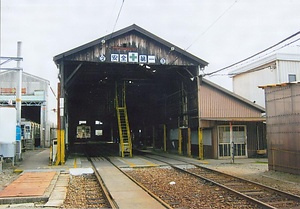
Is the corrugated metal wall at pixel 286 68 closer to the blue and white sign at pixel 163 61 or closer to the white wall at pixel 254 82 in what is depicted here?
the white wall at pixel 254 82

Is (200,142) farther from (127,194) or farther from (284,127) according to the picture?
(127,194)

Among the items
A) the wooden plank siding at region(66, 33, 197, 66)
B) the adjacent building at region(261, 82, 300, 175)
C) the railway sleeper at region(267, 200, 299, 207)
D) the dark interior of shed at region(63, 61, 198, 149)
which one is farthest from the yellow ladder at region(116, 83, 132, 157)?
the railway sleeper at region(267, 200, 299, 207)

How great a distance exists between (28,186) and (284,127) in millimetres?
9252

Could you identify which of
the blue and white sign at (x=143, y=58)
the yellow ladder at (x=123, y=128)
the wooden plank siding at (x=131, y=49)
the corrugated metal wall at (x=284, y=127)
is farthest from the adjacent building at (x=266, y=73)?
the yellow ladder at (x=123, y=128)

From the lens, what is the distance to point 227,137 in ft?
64.2

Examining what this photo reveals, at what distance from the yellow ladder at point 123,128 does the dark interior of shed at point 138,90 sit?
1360mm

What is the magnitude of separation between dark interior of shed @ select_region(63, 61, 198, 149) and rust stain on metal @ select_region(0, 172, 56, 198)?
8011 mm

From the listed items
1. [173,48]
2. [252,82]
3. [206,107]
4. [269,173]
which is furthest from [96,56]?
[252,82]

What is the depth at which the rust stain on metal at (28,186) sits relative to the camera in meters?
8.70

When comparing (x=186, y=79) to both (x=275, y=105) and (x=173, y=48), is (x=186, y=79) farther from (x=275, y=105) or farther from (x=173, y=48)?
(x=275, y=105)

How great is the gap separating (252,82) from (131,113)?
46.0 feet

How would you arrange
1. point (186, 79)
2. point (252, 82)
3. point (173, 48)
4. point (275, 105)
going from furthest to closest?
point (252, 82)
point (186, 79)
point (173, 48)
point (275, 105)

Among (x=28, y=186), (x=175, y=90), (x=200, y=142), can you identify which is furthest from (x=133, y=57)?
(x=28, y=186)

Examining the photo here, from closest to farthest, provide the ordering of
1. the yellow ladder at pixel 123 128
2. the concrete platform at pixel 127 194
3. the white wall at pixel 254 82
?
the concrete platform at pixel 127 194 → the yellow ladder at pixel 123 128 → the white wall at pixel 254 82
